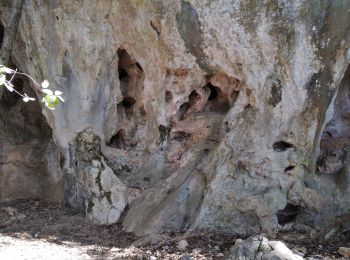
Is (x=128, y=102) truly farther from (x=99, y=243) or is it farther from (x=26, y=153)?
(x=99, y=243)

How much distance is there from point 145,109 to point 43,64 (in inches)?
70.0

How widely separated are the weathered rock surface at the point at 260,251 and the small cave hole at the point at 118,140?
3.54 m

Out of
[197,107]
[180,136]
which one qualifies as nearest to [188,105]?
[197,107]

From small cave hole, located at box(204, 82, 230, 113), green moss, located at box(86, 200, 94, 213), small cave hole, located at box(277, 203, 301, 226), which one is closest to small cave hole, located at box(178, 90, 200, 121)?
small cave hole, located at box(204, 82, 230, 113)

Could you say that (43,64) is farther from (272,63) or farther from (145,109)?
(272,63)

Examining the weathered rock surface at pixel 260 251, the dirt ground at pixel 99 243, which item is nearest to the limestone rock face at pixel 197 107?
the dirt ground at pixel 99 243

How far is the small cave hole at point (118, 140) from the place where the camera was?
25.8 ft

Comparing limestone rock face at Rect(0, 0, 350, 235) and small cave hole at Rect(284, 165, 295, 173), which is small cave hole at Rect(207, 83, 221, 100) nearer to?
limestone rock face at Rect(0, 0, 350, 235)

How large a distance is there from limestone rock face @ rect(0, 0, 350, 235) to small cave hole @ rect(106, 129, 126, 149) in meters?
0.02

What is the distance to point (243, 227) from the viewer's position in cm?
590

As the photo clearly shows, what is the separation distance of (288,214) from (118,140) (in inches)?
124

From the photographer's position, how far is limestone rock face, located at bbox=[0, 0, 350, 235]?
6027mm

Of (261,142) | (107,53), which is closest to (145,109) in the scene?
(107,53)

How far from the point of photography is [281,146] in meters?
6.29
